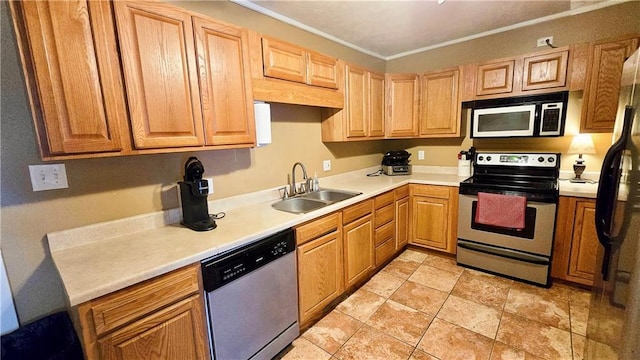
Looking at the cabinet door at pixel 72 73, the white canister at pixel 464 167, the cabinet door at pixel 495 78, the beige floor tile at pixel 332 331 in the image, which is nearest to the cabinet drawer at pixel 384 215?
the beige floor tile at pixel 332 331

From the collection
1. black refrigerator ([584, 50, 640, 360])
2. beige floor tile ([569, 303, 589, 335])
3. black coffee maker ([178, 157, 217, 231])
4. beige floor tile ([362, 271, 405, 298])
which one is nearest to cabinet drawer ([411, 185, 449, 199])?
beige floor tile ([362, 271, 405, 298])

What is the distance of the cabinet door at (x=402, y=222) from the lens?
285cm

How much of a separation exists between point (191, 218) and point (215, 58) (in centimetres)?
95

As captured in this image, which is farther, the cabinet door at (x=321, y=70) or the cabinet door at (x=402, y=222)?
the cabinet door at (x=402, y=222)

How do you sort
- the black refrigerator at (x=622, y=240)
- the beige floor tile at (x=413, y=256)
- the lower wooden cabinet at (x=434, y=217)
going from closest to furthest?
the black refrigerator at (x=622, y=240)
the lower wooden cabinet at (x=434, y=217)
the beige floor tile at (x=413, y=256)

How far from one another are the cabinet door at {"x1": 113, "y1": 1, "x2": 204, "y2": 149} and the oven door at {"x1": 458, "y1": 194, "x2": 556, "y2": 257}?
8.21 ft

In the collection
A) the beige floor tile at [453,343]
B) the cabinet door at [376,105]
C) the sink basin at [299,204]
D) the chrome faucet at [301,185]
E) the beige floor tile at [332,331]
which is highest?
the cabinet door at [376,105]

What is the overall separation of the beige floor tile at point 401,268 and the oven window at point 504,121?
5.18 feet

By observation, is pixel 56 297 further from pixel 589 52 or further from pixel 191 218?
pixel 589 52

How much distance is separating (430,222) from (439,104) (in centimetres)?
132

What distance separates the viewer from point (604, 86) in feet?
6.86

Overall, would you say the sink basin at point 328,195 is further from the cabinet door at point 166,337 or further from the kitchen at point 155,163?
the cabinet door at point 166,337

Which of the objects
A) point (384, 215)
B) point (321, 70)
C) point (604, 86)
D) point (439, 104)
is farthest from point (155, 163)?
point (604, 86)

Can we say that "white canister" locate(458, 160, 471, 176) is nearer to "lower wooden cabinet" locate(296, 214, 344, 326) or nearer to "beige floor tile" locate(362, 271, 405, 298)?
"beige floor tile" locate(362, 271, 405, 298)
